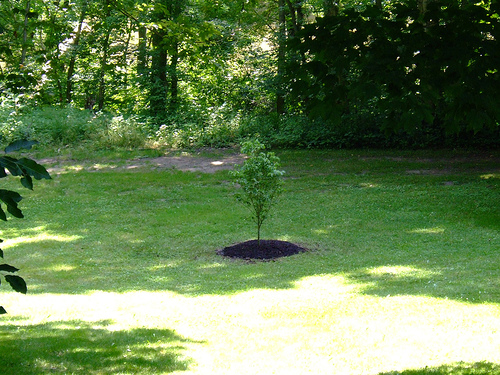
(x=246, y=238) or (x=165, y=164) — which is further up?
(x=165, y=164)

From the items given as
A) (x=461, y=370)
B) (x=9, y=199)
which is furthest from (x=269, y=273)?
(x=9, y=199)

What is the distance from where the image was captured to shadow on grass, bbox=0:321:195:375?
4.43 m

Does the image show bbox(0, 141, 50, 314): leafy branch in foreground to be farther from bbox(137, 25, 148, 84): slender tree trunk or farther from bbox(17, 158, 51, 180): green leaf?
bbox(137, 25, 148, 84): slender tree trunk

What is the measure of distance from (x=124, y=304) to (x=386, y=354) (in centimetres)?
336

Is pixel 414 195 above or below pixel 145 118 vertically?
below

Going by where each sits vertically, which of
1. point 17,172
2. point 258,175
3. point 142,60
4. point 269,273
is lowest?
point 269,273

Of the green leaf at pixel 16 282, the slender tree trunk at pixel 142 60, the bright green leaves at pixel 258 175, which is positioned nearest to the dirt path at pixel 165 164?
the bright green leaves at pixel 258 175

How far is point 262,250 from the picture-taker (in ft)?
32.0

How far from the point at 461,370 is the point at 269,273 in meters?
4.45

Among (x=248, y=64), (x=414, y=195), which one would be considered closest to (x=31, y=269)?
(x=414, y=195)

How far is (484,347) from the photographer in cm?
486

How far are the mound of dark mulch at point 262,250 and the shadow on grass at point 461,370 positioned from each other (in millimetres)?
5216

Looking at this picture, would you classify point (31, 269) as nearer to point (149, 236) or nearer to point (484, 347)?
point (149, 236)

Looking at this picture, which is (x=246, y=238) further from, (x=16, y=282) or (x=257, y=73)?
(x=257, y=73)
